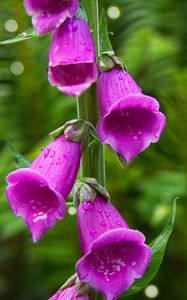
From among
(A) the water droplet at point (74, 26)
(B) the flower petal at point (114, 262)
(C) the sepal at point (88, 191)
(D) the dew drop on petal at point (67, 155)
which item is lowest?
(B) the flower petal at point (114, 262)

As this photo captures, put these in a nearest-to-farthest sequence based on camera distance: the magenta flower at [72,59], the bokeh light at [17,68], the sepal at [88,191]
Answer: the magenta flower at [72,59]
the sepal at [88,191]
the bokeh light at [17,68]

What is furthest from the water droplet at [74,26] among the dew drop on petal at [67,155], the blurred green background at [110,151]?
the blurred green background at [110,151]

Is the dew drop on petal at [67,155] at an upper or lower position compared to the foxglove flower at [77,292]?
upper

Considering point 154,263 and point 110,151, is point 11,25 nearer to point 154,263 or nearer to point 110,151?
point 110,151

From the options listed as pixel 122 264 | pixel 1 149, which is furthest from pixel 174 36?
pixel 122 264

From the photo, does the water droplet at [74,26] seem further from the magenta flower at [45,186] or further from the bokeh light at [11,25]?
Answer: the bokeh light at [11,25]

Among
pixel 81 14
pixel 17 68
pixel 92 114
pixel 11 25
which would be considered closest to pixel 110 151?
pixel 17 68
